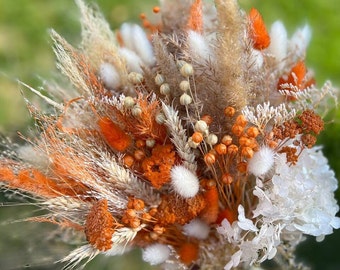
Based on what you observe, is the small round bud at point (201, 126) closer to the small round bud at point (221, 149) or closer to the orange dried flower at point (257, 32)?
the small round bud at point (221, 149)

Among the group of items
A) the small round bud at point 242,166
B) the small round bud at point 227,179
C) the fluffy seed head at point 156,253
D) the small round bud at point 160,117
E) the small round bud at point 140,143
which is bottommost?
the fluffy seed head at point 156,253

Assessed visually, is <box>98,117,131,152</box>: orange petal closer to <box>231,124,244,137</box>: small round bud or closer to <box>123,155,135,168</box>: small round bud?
<box>123,155,135,168</box>: small round bud

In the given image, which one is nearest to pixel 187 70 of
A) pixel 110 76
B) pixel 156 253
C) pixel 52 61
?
pixel 110 76

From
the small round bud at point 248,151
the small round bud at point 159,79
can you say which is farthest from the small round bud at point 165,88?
the small round bud at point 248,151

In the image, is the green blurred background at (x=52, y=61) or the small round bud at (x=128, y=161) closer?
the small round bud at (x=128, y=161)

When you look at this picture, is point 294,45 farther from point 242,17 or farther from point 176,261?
point 176,261

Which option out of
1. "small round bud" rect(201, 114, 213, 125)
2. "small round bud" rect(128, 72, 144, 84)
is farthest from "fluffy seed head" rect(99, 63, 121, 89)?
"small round bud" rect(201, 114, 213, 125)

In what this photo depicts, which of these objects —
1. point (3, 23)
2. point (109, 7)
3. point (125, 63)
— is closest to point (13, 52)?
point (3, 23)
